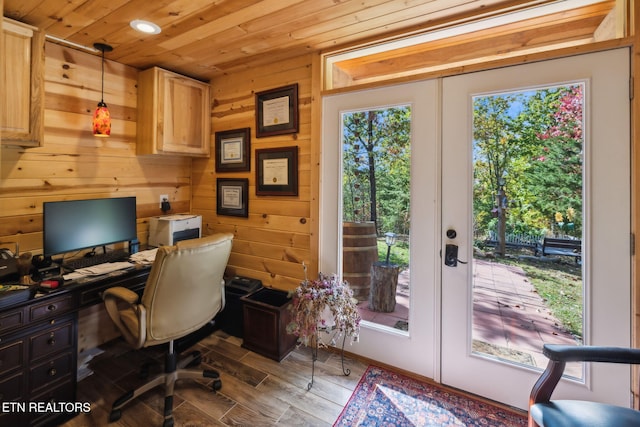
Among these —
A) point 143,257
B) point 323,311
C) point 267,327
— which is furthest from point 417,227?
point 143,257

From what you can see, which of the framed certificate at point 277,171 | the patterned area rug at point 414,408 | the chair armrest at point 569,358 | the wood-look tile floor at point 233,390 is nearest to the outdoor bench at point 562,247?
the chair armrest at point 569,358

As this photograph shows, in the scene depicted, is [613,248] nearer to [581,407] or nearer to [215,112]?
[581,407]

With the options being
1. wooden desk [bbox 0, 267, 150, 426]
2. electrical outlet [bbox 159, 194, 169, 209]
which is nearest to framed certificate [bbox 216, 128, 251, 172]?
electrical outlet [bbox 159, 194, 169, 209]

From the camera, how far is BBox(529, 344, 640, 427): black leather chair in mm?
1095

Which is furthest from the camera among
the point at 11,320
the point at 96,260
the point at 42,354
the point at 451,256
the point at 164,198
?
the point at 164,198

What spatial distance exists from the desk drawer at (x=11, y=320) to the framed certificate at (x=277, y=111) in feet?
6.36

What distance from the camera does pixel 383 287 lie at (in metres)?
2.21

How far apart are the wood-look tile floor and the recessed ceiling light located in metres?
2.35

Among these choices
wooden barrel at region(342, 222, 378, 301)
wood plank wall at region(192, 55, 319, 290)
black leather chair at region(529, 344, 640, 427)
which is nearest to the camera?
black leather chair at region(529, 344, 640, 427)

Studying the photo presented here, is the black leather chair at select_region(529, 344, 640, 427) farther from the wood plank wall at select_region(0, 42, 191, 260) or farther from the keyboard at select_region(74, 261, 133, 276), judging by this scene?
the wood plank wall at select_region(0, 42, 191, 260)

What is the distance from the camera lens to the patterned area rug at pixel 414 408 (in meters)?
1.68

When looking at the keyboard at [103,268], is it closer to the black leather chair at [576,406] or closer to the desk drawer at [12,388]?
the desk drawer at [12,388]

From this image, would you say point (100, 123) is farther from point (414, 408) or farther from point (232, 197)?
point (414, 408)

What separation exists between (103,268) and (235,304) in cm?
103
